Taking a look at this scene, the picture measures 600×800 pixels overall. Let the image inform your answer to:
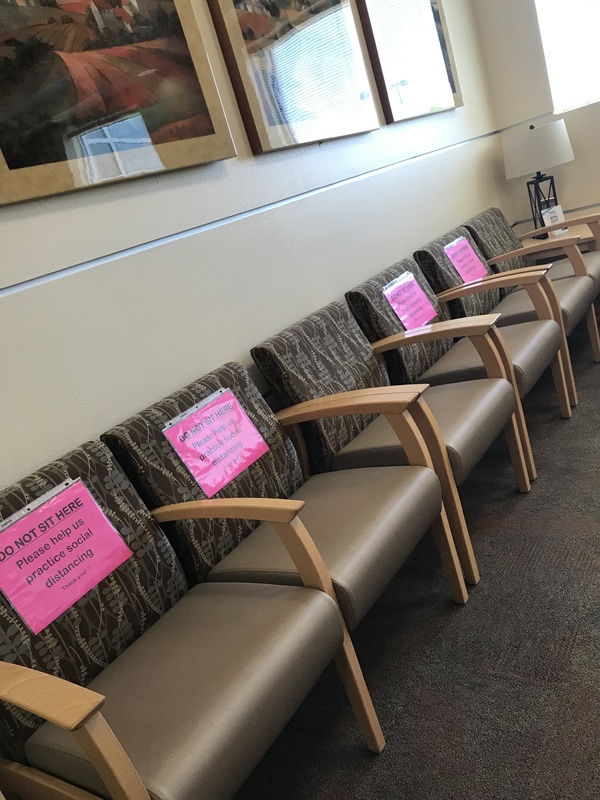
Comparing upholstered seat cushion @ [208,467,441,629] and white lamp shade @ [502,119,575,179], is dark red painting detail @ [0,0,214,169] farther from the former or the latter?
white lamp shade @ [502,119,575,179]

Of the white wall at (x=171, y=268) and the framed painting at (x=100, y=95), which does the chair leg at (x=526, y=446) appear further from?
the framed painting at (x=100, y=95)

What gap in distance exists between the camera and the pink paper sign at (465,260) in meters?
2.99

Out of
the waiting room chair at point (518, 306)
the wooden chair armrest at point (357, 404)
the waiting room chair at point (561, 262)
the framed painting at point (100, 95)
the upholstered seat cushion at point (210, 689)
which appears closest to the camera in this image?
the upholstered seat cushion at point (210, 689)

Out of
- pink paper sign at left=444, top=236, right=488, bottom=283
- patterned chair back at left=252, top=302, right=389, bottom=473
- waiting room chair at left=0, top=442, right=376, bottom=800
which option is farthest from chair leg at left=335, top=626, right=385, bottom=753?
pink paper sign at left=444, top=236, right=488, bottom=283

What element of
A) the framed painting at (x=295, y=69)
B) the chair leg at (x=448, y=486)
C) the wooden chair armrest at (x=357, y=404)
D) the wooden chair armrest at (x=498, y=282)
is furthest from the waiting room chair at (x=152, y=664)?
the wooden chair armrest at (x=498, y=282)

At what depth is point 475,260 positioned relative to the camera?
3113 mm

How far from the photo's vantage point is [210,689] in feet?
3.85

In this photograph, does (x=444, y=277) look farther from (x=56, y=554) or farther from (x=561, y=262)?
(x=56, y=554)

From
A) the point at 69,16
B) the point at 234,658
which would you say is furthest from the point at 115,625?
the point at 69,16

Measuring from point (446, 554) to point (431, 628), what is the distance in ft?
0.68

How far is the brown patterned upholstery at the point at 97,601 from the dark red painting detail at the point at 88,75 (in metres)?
0.75

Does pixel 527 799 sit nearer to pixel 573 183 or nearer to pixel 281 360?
pixel 281 360

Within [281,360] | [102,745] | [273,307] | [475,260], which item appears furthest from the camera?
[475,260]

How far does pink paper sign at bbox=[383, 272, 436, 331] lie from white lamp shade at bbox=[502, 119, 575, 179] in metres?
1.46
